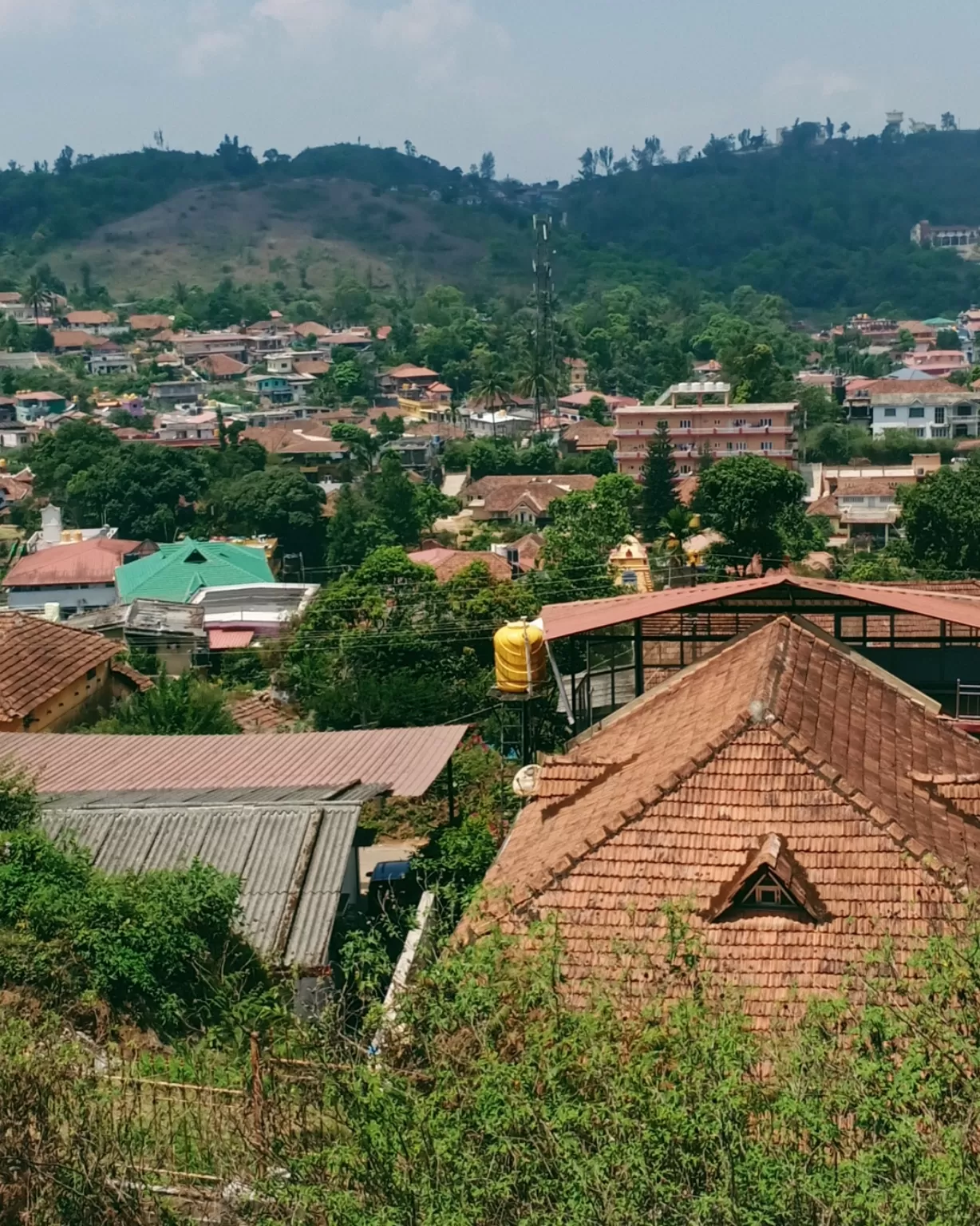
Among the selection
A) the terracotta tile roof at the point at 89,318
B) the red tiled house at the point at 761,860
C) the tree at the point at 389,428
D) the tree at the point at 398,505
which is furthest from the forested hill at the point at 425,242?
the red tiled house at the point at 761,860

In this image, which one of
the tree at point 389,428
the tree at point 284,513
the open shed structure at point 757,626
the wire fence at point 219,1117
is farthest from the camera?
the tree at point 389,428

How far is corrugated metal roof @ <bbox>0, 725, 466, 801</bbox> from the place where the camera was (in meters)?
14.9

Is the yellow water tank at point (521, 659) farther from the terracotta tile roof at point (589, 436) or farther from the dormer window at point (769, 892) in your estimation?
the terracotta tile roof at point (589, 436)

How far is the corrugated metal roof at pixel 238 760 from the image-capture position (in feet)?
49.0

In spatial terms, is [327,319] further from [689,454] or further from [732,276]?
[689,454]

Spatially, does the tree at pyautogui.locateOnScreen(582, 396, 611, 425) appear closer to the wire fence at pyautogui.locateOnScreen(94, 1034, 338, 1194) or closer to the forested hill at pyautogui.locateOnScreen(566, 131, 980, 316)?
the wire fence at pyautogui.locateOnScreen(94, 1034, 338, 1194)

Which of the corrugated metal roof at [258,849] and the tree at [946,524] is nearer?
the corrugated metal roof at [258,849]

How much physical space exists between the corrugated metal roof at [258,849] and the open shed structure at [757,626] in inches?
91.9

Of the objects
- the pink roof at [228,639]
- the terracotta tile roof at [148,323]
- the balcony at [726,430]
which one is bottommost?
the pink roof at [228,639]

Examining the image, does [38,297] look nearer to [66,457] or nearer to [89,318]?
[89,318]

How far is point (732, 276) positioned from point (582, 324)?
180ft

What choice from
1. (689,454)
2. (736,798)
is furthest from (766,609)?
(689,454)

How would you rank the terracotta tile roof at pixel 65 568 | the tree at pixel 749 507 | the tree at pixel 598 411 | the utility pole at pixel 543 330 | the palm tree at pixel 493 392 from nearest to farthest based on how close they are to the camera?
the tree at pixel 749 507, the terracotta tile roof at pixel 65 568, the utility pole at pixel 543 330, the tree at pixel 598 411, the palm tree at pixel 493 392

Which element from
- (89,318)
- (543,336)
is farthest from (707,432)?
(89,318)
